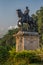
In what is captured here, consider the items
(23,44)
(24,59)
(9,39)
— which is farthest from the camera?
(9,39)

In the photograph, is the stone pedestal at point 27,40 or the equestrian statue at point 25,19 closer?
the stone pedestal at point 27,40

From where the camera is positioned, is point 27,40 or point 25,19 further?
point 25,19

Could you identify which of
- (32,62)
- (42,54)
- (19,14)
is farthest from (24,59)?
(19,14)

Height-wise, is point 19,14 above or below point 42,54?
above

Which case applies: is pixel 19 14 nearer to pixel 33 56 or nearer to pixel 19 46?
pixel 19 46

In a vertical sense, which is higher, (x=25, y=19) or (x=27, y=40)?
(x=25, y=19)

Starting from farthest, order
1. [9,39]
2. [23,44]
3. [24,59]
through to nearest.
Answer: [9,39], [23,44], [24,59]

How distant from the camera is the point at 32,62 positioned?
16.7 meters

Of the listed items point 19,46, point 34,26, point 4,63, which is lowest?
point 4,63

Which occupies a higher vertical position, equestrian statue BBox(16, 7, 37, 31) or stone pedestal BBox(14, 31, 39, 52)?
→ equestrian statue BBox(16, 7, 37, 31)

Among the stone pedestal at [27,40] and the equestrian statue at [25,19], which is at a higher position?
the equestrian statue at [25,19]

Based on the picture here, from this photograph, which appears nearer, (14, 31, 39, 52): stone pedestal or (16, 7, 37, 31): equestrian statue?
(14, 31, 39, 52): stone pedestal

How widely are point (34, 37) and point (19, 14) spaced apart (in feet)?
6.84

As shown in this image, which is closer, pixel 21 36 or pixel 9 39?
pixel 21 36
